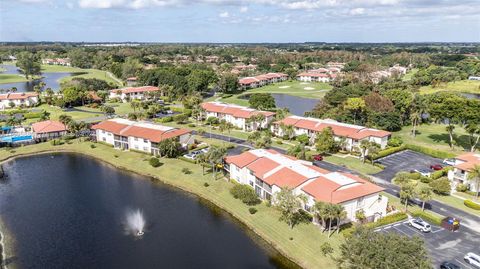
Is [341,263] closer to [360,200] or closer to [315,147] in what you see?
[360,200]

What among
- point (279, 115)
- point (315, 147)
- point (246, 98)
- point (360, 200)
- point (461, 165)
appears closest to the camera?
point (360, 200)

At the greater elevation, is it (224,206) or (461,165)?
(461,165)

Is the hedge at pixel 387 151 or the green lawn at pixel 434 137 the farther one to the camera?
the green lawn at pixel 434 137

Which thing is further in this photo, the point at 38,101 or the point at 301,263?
the point at 38,101

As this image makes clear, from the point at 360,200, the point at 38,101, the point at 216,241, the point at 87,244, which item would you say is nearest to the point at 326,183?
the point at 360,200

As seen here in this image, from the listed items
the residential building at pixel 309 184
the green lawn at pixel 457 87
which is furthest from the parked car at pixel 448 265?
the green lawn at pixel 457 87

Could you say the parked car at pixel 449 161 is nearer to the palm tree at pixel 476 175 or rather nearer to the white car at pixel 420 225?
the palm tree at pixel 476 175

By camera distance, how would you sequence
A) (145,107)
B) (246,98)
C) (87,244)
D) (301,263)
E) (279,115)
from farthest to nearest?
(246,98), (145,107), (279,115), (87,244), (301,263)

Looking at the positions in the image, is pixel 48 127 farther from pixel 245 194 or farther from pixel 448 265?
pixel 448 265
